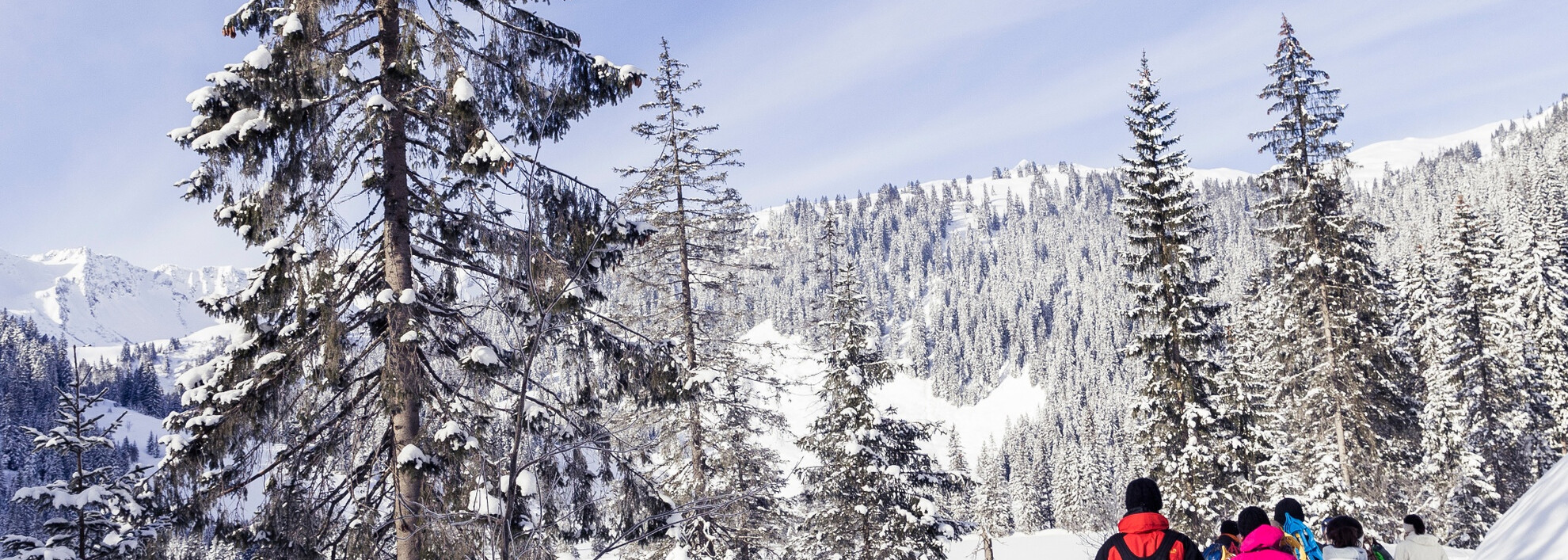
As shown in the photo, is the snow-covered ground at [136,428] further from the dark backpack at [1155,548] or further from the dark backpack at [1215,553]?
the dark backpack at [1155,548]

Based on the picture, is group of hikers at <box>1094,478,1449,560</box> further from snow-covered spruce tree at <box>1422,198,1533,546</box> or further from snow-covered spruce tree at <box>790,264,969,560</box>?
snow-covered spruce tree at <box>1422,198,1533,546</box>

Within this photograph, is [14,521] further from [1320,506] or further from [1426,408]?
[1426,408]

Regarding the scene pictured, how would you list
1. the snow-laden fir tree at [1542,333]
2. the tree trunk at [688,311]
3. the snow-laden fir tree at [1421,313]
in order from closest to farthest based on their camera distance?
the tree trunk at [688,311]
the snow-laden fir tree at [1542,333]
the snow-laden fir tree at [1421,313]

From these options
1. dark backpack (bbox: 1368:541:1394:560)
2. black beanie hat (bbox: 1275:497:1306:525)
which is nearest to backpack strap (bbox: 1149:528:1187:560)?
black beanie hat (bbox: 1275:497:1306:525)

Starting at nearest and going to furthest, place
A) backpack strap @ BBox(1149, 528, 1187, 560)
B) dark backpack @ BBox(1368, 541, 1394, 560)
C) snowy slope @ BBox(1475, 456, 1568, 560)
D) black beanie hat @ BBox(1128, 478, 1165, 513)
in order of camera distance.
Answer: backpack strap @ BBox(1149, 528, 1187, 560)
black beanie hat @ BBox(1128, 478, 1165, 513)
snowy slope @ BBox(1475, 456, 1568, 560)
dark backpack @ BBox(1368, 541, 1394, 560)

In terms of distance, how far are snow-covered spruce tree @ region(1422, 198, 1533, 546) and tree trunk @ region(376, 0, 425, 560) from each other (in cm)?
3156

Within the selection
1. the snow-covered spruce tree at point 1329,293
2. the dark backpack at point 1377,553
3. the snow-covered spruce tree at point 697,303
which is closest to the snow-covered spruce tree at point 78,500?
the snow-covered spruce tree at point 697,303

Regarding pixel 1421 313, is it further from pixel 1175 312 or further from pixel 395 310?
pixel 395 310

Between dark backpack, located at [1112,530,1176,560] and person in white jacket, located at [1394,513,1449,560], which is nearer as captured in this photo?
dark backpack, located at [1112,530,1176,560]

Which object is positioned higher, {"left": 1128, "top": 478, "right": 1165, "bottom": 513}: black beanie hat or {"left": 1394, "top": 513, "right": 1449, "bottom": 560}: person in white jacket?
{"left": 1128, "top": 478, "right": 1165, "bottom": 513}: black beanie hat

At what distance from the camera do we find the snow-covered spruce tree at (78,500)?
11.8m

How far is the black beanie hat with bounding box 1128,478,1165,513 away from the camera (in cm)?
460

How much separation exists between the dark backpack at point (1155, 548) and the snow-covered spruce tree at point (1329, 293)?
16806 millimetres

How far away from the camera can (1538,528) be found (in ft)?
19.0
